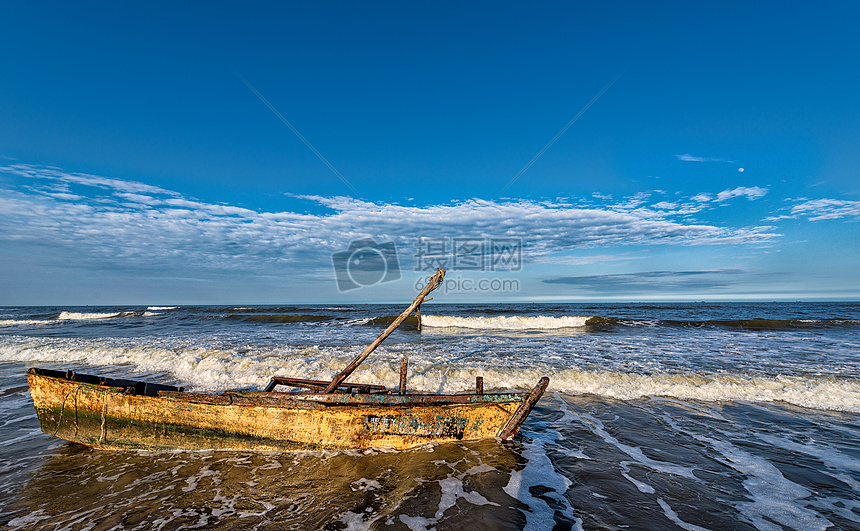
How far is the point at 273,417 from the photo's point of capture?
247 inches

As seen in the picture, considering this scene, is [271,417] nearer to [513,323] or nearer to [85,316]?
[513,323]

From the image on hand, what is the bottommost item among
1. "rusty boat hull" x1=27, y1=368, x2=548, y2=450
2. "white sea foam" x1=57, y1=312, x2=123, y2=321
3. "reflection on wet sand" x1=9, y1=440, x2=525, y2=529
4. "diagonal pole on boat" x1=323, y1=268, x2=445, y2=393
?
"white sea foam" x1=57, y1=312, x2=123, y2=321

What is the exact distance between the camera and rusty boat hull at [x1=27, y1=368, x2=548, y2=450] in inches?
246

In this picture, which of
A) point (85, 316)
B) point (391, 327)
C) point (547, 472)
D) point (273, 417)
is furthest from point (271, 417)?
point (85, 316)

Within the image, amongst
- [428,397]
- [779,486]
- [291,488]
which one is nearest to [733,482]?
[779,486]

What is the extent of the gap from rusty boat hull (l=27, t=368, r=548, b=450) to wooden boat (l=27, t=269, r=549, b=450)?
0.02 meters

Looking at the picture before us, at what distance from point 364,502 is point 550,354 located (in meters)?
12.4

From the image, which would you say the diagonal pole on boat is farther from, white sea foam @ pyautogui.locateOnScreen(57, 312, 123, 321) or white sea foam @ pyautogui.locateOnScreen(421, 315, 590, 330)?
white sea foam @ pyautogui.locateOnScreen(57, 312, 123, 321)

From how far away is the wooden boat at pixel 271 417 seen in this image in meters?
6.25

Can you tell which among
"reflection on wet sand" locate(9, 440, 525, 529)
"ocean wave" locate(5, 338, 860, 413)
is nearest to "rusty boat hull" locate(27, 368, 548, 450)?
"reflection on wet sand" locate(9, 440, 525, 529)

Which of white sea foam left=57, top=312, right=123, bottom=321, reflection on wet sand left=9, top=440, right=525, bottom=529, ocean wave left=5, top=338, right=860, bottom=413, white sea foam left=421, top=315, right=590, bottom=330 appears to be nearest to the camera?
reflection on wet sand left=9, top=440, right=525, bottom=529

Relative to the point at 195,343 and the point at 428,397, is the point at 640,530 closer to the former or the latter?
the point at 428,397

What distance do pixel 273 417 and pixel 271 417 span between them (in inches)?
1.4

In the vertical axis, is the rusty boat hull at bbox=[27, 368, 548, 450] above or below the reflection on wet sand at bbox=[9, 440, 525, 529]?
above
